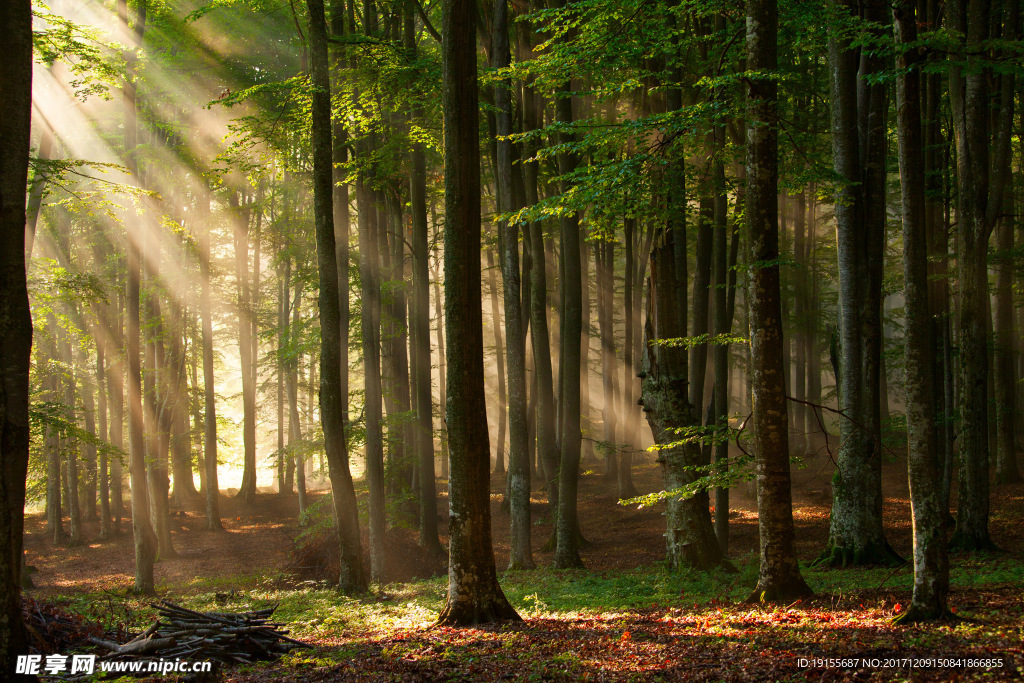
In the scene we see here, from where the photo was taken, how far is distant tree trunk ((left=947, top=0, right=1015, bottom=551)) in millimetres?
10906

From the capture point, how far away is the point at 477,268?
311 inches

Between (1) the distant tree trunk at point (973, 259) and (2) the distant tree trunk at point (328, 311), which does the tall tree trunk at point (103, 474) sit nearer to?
(2) the distant tree trunk at point (328, 311)

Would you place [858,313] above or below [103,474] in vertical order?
above

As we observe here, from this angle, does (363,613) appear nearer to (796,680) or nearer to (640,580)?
(640,580)

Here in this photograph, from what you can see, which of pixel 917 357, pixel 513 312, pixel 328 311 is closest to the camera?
pixel 917 357

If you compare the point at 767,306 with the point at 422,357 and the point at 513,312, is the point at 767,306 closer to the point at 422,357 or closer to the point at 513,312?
the point at 513,312

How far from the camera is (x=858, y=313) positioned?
11836 millimetres

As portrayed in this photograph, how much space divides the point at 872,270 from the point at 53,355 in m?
27.0

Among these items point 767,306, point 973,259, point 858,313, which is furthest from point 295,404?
point 973,259

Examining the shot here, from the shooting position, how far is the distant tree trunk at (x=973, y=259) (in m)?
10.9

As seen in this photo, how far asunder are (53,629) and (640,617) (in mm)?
7065

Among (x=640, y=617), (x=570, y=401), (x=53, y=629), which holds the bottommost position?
(x=640, y=617)

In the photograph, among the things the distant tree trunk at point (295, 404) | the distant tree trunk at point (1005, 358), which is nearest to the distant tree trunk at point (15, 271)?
the distant tree trunk at point (295, 404)

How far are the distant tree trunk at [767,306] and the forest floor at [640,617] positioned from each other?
3.14ft
